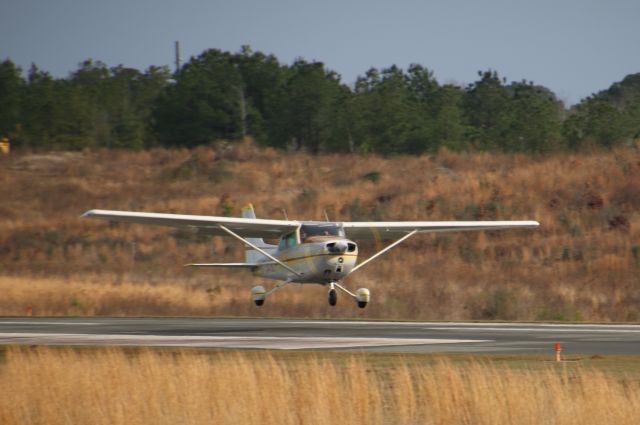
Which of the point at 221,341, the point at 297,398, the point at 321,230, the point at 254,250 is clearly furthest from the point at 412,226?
the point at 297,398

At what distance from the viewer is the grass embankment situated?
4125cm

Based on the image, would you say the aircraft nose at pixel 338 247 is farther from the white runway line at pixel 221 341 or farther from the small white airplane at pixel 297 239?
the white runway line at pixel 221 341

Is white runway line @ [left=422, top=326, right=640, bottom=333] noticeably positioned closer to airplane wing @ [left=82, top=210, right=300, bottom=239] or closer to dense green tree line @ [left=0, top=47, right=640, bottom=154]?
airplane wing @ [left=82, top=210, right=300, bottom=239]

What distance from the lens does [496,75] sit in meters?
85.8

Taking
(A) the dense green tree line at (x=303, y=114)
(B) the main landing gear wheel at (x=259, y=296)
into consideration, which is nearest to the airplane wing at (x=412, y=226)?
(B) the main landing gear wheel at (x=259, y=296)

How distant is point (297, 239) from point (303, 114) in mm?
43383

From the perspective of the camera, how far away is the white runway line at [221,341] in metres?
23.2

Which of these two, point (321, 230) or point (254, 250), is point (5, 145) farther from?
point (321, 230)

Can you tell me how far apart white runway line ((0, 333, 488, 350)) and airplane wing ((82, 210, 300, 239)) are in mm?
5081

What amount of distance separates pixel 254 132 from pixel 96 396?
6508 centimetres

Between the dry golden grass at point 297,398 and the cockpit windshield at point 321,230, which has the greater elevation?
the cockpit windshield at point 321,230

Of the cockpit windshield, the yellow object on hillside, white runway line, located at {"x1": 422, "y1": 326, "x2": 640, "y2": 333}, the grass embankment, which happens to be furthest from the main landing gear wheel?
the yellow object on hillside

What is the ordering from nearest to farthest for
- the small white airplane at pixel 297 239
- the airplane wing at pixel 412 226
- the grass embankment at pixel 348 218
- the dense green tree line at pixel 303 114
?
the small white airplane at pixel 297 239 → the airplane wing at pixel 412 226 → the grass embankment at pixel 348 218 → the dense green tree line at pixel 303 114

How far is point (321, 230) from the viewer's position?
3297cm
